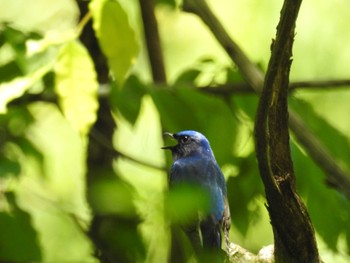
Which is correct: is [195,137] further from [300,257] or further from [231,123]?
[300,257]

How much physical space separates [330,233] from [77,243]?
115cm

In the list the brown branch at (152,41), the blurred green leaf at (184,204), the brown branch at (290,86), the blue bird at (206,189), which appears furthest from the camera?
the brown branch at (152,41)

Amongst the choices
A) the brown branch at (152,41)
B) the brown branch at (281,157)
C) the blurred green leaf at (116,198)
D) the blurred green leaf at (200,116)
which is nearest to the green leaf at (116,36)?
the blurred green leaf at (116,198)

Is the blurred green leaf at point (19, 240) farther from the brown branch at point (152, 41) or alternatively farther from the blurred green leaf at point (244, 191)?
the brown branch at point (152, 41)

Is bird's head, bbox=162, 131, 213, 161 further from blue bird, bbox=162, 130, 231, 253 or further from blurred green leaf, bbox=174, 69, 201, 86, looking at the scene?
blurred green leaf, bbox=174, 69, 201, 86

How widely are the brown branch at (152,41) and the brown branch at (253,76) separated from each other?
2.27 feet

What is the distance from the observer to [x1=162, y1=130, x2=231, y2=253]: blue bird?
2371mm

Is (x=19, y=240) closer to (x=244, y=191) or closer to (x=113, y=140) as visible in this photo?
(x=244, y=191)

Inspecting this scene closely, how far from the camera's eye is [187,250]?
281cm

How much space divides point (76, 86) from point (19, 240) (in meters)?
0.89

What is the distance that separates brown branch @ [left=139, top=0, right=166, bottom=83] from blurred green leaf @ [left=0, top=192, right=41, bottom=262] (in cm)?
108

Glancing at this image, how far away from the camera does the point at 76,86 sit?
2.46m

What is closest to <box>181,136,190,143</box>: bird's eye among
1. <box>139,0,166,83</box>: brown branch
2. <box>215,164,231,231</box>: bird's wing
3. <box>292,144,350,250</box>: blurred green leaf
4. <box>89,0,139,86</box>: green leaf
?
<box>292,144,350,250</box>: blurred green leaf

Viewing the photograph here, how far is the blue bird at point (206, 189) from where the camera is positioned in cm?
237
